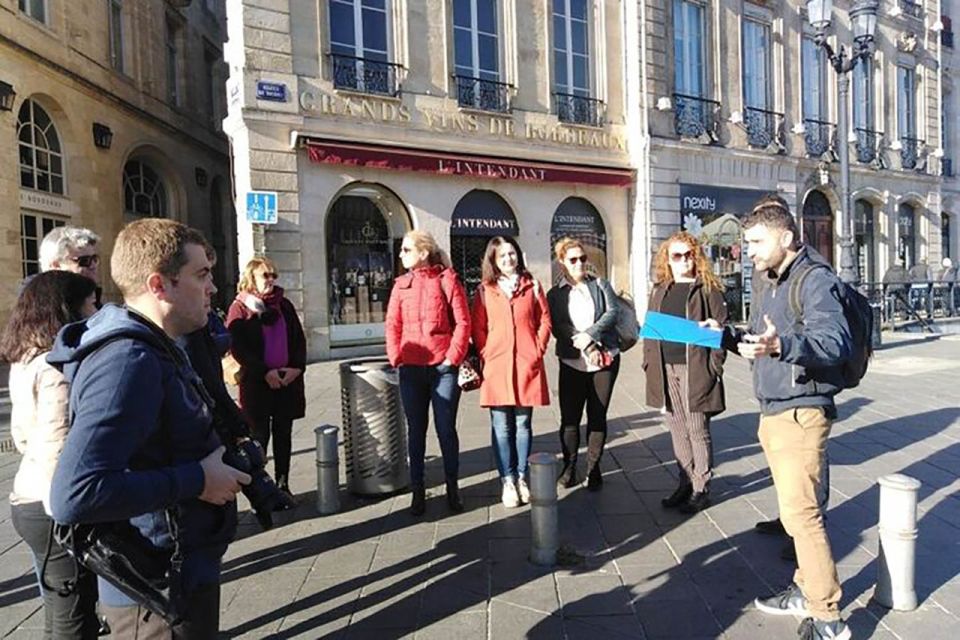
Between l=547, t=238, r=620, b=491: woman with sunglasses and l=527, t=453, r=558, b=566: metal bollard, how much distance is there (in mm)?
1344

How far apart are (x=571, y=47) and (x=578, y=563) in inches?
576

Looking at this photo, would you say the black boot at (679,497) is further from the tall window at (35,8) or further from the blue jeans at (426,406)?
the tall window at (35,8)

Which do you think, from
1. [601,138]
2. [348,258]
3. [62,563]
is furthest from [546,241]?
[62,563]

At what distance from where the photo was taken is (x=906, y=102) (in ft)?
76.1

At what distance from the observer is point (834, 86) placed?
2064cm

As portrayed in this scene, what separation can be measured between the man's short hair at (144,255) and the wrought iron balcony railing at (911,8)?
91.2 feet

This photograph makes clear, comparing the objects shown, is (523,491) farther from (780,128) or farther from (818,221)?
(818,221)

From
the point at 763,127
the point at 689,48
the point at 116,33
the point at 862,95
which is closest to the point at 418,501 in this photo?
the point at 689,48

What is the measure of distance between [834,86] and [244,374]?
21835 millimetres

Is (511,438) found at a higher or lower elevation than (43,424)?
lower

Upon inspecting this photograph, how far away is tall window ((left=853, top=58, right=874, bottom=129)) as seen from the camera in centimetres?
2166

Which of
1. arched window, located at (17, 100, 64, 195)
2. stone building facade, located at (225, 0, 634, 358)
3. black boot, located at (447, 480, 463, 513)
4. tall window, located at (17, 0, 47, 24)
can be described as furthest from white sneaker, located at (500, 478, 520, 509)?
tall window, located at (17, 0, 47, 24)

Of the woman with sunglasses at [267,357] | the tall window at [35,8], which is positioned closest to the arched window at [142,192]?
the tall window at [35,8]

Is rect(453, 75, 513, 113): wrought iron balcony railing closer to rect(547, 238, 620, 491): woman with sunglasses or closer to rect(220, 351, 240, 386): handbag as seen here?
rect(547, 238, 620, 491): woman with sunglasses
